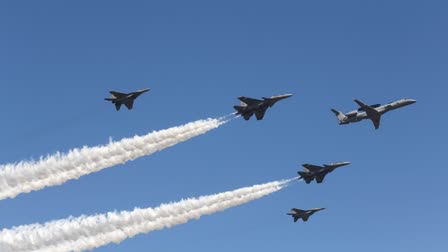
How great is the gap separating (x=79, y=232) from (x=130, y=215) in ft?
29.4

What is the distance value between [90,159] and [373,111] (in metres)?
57.9

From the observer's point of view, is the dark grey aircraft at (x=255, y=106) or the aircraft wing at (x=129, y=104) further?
the dark grey aircraft at (x=255, y=106)

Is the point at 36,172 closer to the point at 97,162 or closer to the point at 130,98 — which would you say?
the point at 97,162

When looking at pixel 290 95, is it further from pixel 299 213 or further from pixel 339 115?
pixel 299 213

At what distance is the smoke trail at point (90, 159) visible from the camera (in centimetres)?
10750

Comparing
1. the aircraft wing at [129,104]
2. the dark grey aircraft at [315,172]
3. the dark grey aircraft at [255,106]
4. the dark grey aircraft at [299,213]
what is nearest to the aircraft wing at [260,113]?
the dark grey aircraft at [255,106]

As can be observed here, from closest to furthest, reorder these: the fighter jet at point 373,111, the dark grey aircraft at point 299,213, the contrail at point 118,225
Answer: the contrail at point 118,225 < the fighter jet at point 373,111 < the dark grey aircraft at point 299,213

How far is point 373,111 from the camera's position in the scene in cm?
14100

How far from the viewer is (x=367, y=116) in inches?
5591

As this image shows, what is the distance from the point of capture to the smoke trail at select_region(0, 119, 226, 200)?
108m

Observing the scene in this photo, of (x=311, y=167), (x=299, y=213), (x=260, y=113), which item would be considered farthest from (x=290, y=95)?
(x=299, y=213)

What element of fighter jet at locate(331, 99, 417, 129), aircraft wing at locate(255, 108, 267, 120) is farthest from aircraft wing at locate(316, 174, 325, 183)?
aircraft wing at locate(255, 108, 267, 120)

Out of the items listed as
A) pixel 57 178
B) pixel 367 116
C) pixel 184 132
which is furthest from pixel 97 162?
pixel 367 116

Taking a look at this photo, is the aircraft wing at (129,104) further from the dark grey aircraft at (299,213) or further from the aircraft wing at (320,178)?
the dark grey aircraft at (299,213)
